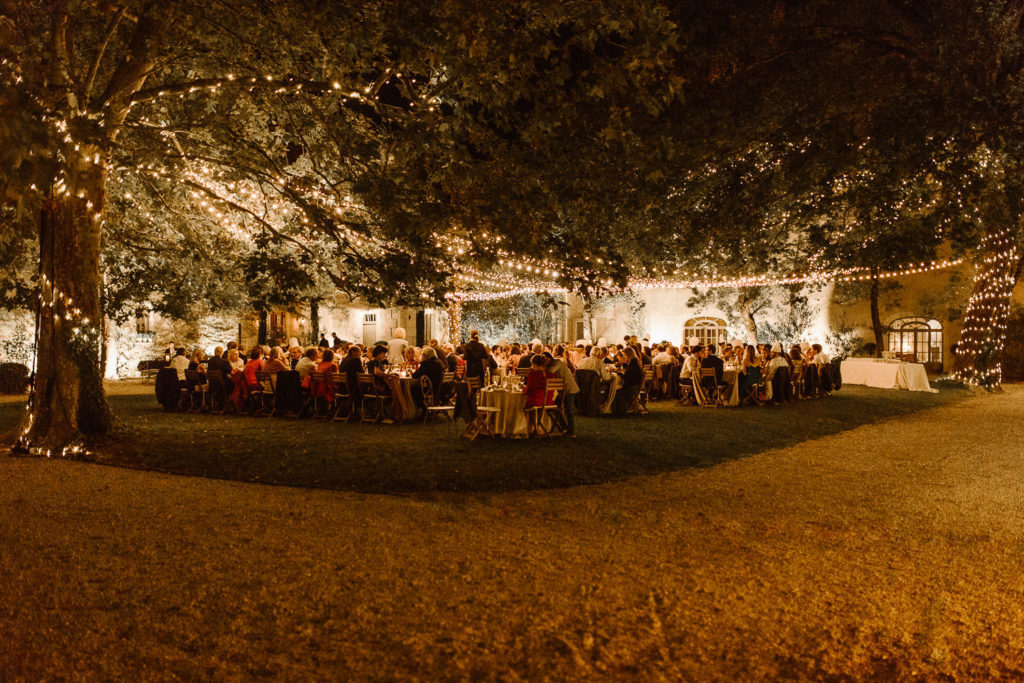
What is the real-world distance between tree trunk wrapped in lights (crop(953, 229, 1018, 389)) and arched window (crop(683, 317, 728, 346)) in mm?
9830

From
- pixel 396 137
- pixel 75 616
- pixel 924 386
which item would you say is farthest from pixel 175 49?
pixel 924 386

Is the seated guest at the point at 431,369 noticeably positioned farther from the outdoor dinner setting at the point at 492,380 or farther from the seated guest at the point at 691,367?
the seated guest at the point at 691,367

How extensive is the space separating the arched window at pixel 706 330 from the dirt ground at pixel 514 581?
21834 millimetres

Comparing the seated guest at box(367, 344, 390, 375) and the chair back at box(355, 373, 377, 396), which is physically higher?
the seated guest at box(367, 344, 390, 375)

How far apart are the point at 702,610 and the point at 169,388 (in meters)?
12.4

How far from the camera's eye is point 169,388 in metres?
13.8

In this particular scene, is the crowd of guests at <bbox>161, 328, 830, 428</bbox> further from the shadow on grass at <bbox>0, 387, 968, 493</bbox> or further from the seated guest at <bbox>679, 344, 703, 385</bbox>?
the shadow on grass at <bbox>0, 387, 968, 493</bbox>

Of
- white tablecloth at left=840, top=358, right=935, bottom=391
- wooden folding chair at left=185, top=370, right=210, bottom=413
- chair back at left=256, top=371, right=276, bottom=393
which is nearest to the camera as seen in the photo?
chair back at left=256, top=371, right=276, bottom=393

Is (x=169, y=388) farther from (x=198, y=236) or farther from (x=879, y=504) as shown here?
(x=879, y=504)

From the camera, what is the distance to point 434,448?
9062mm

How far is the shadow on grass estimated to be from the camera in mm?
7383

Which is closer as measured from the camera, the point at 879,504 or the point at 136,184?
the point at 879,504

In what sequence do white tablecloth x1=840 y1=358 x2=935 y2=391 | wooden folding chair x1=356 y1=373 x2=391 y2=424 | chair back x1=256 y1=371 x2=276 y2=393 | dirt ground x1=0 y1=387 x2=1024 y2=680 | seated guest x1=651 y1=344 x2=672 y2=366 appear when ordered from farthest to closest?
white tablecloth x1=840 y1=358 x2=935 y2=391 < seated guest x1=651 y1=344 x2=672 y2=366 < chair back x1=256 y1=371 x2=276 y2=393 < wooden folding chair x1=356 y1=373 x2=391 y2=424 < dirt ground x1=0 y1=387 x2=1024 y2=680

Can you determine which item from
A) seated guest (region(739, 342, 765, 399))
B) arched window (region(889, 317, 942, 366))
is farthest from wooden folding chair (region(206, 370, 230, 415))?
arched window (region(889, 317, 942, 366))
